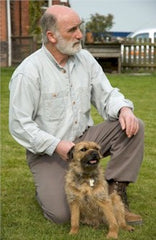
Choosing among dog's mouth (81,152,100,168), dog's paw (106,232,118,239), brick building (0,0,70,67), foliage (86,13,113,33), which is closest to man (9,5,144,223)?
dog's mouth (81,152,100,168)

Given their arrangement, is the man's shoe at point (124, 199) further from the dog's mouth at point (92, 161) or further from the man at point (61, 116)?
the dog's mouth at point (92, 161)

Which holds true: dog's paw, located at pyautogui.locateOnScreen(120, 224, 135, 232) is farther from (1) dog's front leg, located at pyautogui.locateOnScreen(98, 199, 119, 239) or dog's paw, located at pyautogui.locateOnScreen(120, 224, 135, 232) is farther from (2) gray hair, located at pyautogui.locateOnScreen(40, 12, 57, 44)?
(2) gray hair, located at pyautogui.locateOnScreen(40, 12, 57, 44)

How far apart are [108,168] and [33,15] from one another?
18.2 meters

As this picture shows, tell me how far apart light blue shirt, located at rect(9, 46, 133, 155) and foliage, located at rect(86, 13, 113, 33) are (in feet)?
123

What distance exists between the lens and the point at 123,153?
13.6ft

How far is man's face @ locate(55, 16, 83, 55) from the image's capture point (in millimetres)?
4145

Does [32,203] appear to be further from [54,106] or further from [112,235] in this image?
[112,235]

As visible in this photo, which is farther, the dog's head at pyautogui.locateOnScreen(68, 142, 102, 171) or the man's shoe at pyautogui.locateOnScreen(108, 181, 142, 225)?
the man's shoe at pyautogui.locateOnScreen(108, 181, 142, 225)

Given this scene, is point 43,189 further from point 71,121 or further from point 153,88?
point 153,88

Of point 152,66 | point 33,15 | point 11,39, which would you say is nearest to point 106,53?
point 152,66

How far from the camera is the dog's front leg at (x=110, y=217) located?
376 cm

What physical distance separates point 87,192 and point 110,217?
245 millimetres

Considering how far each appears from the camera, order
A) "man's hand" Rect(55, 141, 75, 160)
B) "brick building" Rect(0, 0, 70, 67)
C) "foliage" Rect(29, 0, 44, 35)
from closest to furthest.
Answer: "man's hand" Rect(55, 141, 75, 160) → "brick building" Rect(0, 0, 70, 67) → "foliage" Rect(29, 0, 44, 35)

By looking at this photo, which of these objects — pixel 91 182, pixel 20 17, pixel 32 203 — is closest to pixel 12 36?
pixel 20 17
